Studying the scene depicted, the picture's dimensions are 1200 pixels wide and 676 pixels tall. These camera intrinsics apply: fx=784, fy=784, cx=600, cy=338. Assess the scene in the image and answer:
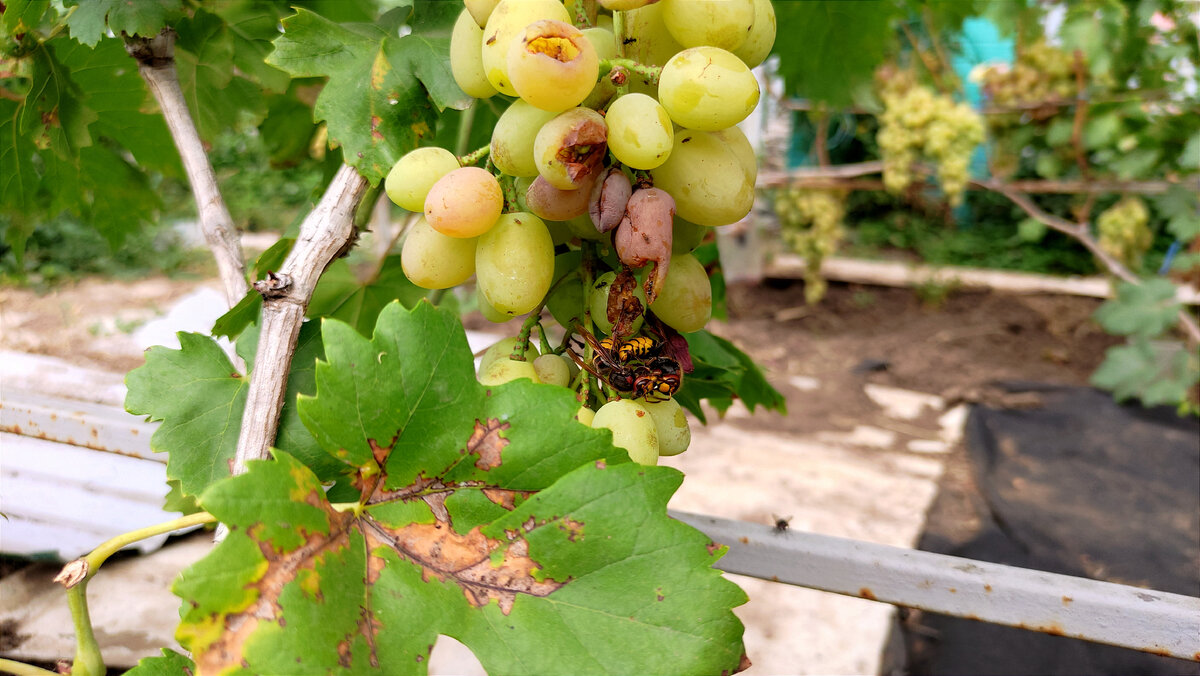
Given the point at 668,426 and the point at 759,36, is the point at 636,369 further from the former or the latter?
the point at 759,36

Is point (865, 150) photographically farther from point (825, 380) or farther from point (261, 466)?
point (261, 466)

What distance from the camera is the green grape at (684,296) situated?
462mm

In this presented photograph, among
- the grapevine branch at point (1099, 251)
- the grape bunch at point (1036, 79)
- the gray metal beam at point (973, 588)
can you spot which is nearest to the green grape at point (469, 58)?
the gray metal beam at point (973, 588)

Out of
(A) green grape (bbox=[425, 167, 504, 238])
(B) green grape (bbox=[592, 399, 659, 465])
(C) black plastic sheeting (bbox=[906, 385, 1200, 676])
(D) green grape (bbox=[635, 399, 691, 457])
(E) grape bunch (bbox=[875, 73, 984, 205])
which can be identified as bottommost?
(C) black plastic sheeting (bbox=[906, 385, 1200, 676])

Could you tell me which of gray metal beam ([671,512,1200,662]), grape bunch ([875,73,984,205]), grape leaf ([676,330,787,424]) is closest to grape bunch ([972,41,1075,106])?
grape bunch ([875,73,984,205])

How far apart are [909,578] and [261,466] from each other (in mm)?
422

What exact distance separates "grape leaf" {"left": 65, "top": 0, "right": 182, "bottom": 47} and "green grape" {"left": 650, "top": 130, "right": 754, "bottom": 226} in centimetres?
39

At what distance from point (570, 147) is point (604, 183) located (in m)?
0.03

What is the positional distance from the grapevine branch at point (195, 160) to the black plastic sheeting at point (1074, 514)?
0.94 m

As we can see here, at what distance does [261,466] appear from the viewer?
14.3 inches

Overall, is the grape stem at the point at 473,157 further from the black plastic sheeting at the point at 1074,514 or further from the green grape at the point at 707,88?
the black plastic sheeting at the point at 1074,514

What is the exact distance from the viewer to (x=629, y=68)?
1.42ft

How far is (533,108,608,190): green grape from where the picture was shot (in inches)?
15.4

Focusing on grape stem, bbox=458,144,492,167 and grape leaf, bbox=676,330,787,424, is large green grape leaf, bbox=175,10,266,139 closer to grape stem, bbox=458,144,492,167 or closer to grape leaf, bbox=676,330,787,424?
grape stem, bbox=458,144,492,167
